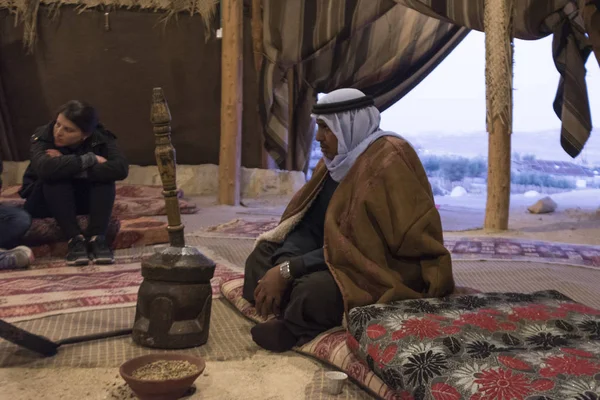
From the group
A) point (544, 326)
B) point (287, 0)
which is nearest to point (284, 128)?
point (287, 0)

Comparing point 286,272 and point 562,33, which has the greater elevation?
point 562,33

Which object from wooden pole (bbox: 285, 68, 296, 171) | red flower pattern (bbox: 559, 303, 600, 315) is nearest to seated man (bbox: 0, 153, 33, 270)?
red flower pattern (bbox: 559, 303, 600, 315)

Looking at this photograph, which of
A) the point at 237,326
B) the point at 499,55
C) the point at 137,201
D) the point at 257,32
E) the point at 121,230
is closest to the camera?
the point at 237,326

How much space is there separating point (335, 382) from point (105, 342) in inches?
33.1

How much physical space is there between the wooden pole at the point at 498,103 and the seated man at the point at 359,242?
7.93 ft

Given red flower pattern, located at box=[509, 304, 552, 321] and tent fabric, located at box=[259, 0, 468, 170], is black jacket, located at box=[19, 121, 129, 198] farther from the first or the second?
tent fabric, located at box=[259, 0, 468, 170]

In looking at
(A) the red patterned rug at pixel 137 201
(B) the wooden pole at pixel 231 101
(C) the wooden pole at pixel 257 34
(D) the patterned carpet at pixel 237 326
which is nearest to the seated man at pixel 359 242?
(D) the patterned carpet at pixel 237 326

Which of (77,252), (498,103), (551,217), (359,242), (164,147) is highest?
(498,103)

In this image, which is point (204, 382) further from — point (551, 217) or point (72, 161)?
point (551, 217)

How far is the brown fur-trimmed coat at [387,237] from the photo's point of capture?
83.4 inches

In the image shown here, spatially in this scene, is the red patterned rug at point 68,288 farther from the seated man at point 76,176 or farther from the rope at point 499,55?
the rope at point 499,55

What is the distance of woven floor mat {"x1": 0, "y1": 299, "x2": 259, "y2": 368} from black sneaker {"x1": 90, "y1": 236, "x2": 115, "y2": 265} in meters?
0.87

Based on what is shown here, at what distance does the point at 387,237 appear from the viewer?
6.99ft

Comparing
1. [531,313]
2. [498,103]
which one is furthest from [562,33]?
[531,313]
